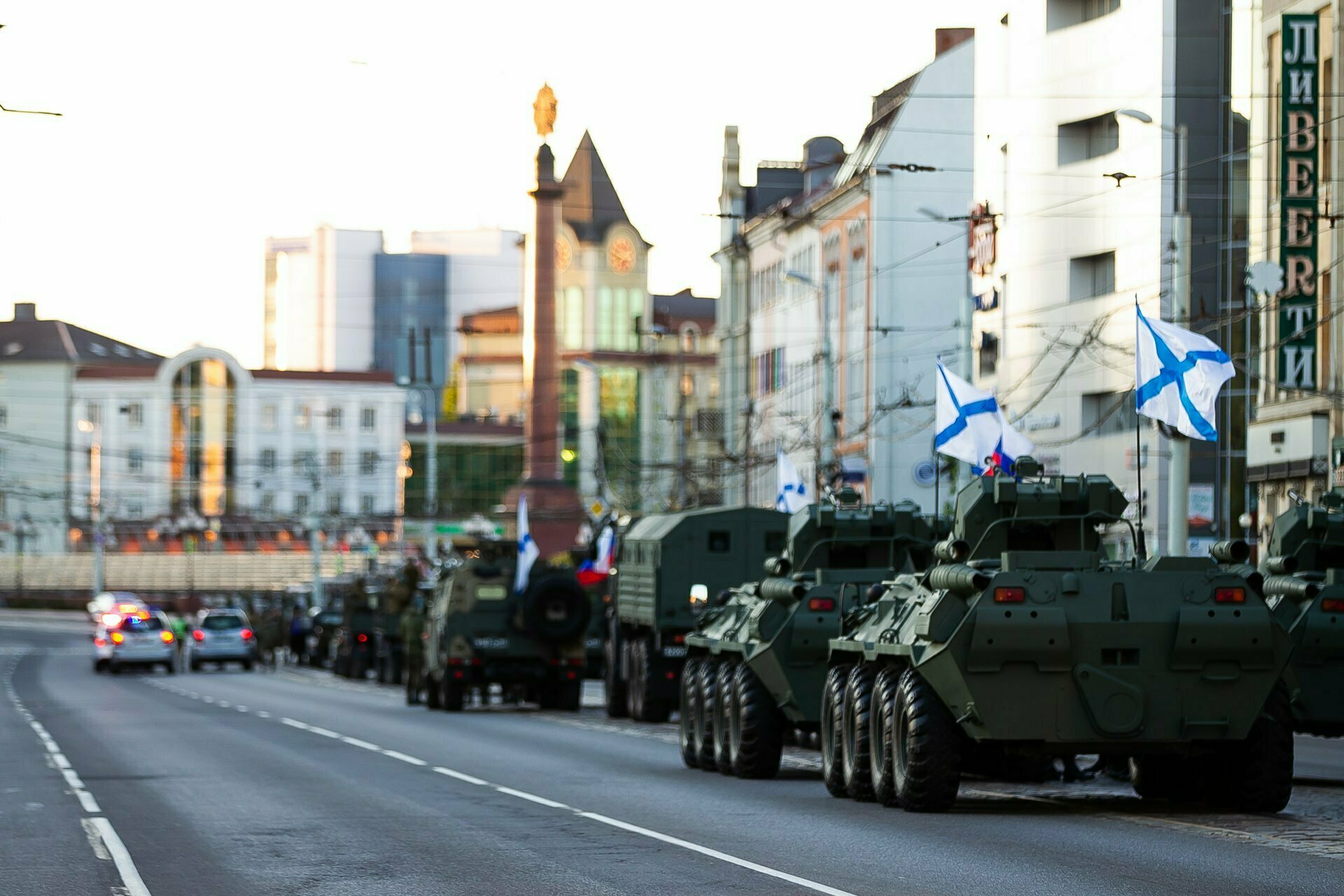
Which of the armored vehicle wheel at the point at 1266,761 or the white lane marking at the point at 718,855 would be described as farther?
the armored vehicle wheel at the point at 1266,761

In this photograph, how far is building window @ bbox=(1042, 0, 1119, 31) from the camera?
54.4 metres

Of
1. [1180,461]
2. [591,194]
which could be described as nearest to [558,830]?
[1180,461]

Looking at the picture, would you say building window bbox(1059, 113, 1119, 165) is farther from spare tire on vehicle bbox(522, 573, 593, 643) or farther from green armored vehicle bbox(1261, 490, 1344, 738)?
green armored vehicle bbox(1261, 490, 1344, 738)

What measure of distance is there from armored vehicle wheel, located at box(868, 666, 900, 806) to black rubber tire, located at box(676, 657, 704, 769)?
4.91 m

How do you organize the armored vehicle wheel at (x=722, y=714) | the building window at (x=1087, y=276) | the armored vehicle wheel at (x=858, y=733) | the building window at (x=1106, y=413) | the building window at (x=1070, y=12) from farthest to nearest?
the building window at (x=1070, y=12)
the building window at (x=1087, y=276)
the building window at (x=1106, y=413)
the armored vehicle wheel at (x=722, y=714)
the armored vehicle wheel at (x=858, y=733)

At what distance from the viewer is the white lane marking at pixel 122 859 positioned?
12.8m

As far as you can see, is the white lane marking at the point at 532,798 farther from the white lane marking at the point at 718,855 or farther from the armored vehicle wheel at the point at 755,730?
the armored vehicle wheel at the point at 755,730

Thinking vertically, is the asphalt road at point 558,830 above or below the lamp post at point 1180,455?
below

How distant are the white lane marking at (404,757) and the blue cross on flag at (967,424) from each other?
7.08 meters

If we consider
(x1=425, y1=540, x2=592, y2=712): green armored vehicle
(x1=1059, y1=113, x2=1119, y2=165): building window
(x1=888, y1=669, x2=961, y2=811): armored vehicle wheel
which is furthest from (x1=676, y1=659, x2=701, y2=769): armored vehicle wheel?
(x1=1059, y1=113, x2=1119, y2=165): building window

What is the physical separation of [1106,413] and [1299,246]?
12.0 metres

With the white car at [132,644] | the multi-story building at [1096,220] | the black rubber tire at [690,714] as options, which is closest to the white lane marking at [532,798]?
the black rubber tire at [690,714]

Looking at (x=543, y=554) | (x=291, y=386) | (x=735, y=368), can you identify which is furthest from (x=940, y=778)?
(x=291, y=386)

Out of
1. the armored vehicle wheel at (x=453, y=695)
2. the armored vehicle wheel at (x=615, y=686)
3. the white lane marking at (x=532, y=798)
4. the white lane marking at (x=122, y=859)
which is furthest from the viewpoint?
the armored vehicle wheel at (x=453, y=695)
